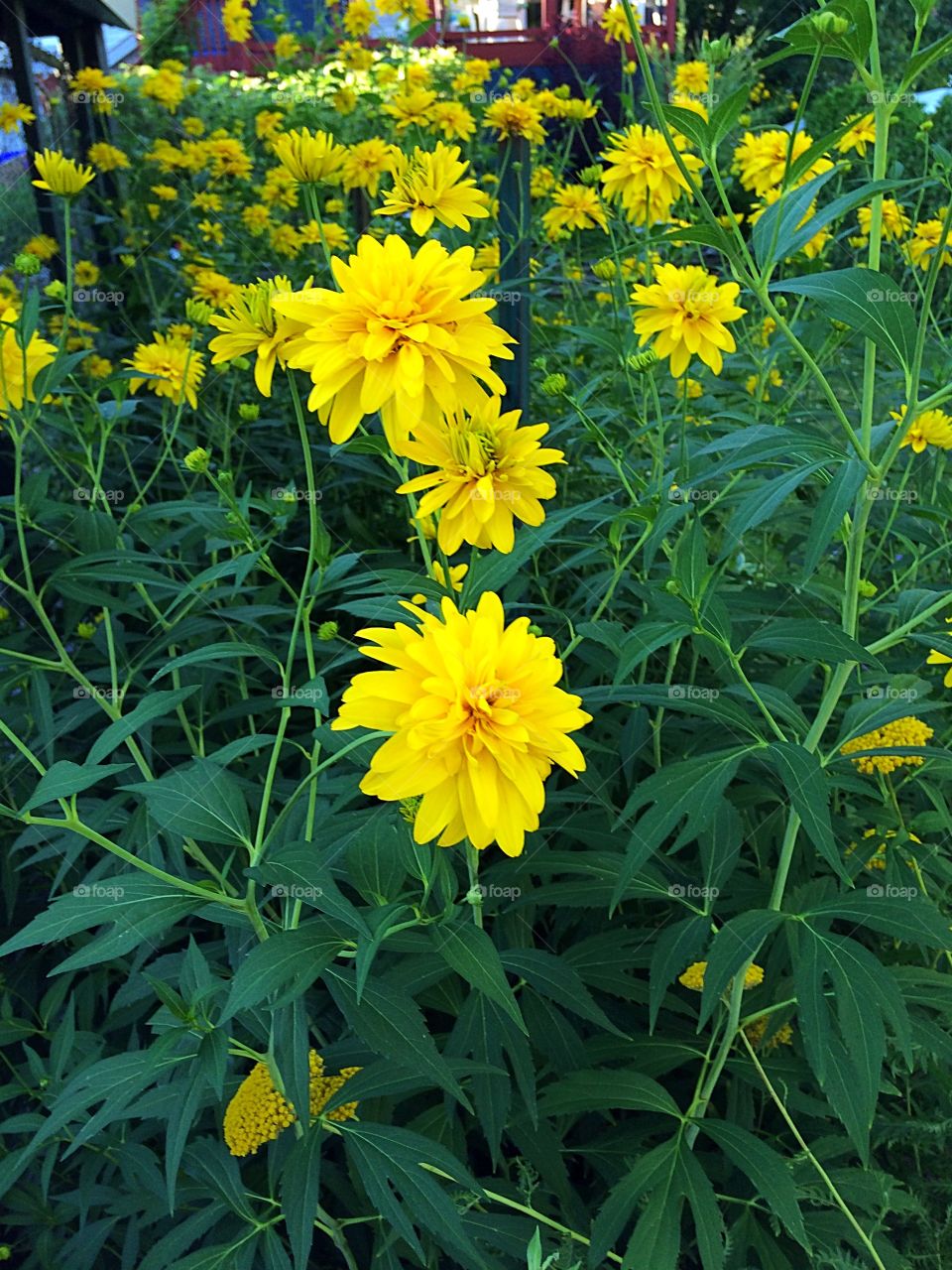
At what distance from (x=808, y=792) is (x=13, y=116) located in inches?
121

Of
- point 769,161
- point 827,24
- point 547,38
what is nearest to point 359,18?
point 769,161

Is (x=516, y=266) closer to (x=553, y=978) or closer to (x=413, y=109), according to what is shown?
(x=413, y=109)

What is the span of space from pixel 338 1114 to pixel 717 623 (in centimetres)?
69

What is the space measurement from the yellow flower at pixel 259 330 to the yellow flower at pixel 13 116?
2.31 metres

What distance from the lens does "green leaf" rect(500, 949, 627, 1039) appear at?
45.1 inches

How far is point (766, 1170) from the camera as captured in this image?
44.5 inches

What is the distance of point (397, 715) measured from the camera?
84 cm

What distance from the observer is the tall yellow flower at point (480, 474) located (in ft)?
3.53

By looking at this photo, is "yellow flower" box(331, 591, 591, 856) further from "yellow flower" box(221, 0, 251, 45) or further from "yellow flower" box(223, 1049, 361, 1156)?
"yellow flower" box(221, 0, 251, 45)

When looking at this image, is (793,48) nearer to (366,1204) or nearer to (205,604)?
(205,604)

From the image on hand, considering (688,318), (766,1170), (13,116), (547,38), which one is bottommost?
(766,1170)

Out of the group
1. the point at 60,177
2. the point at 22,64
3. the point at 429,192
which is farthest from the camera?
the point at 22,64

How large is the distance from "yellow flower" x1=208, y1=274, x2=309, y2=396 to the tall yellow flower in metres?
0.20

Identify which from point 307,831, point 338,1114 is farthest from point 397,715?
point 338,1114
